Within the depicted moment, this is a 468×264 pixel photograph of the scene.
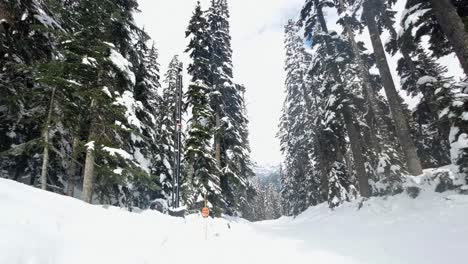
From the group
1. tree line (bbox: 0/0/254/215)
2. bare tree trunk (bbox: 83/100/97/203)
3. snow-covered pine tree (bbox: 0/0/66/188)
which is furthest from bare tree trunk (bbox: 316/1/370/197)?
snow-covered pine tree (bbox: 0/0/66/188)

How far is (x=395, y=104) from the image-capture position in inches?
551

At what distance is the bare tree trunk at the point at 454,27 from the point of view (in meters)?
9.14

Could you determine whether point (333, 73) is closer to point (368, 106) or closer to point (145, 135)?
point (368, 106)

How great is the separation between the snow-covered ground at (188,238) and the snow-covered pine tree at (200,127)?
676 cm

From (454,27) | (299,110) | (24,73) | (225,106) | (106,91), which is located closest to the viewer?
(454,27)

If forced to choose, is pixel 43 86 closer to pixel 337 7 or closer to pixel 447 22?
pixel 447 22

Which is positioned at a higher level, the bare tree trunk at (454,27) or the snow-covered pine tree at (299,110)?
the snow-covered pine tree at (299,110)

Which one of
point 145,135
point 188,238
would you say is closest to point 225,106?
point 145,135

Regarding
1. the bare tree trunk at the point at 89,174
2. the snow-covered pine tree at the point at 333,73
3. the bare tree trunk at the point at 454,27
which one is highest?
the snow-covered pine tree at the point at 333,73

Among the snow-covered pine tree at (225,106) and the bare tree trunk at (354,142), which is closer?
the bare tree trunk at (354,142)

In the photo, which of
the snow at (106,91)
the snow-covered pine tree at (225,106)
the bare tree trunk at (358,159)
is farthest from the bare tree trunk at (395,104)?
the snow at (106,91)

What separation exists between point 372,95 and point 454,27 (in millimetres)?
7758

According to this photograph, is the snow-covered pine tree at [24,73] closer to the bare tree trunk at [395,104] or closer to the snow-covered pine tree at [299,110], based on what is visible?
the bare tree trunk at [395,104]

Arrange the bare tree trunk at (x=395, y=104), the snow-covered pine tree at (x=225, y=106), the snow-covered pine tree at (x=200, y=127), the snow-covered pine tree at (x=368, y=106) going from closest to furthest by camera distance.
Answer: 1. the bare tree trunk at (x=395, y=104)
2. the snow-covered pine tree at (x=368, y=106)
3. the snow-covered pine tree at (x=200, y=127)
4. the snow-covered pine tree at (x=225, y=106)
